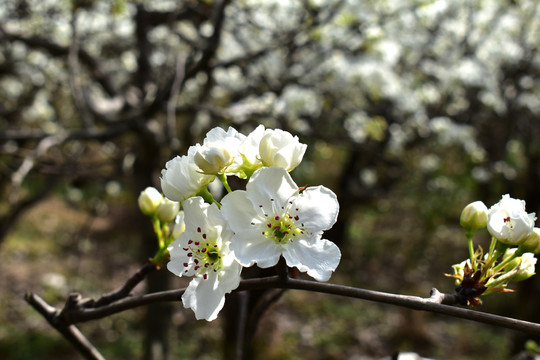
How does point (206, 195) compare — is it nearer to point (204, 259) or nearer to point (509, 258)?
point (204, 259)

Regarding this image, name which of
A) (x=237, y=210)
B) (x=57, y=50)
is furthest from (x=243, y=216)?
(x=57, y=50)

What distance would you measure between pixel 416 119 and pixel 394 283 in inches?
117

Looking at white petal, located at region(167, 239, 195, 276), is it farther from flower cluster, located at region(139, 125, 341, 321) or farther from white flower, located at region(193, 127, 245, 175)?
white flower, located at region(193, 127, 245, 175)

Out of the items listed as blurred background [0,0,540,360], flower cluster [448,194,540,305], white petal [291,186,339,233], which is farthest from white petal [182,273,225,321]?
blurred background [0,0,540,360]

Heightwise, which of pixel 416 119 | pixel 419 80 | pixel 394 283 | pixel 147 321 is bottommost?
pixel 394 283

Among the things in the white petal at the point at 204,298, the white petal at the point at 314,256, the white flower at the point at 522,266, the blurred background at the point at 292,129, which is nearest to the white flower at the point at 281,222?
the white petal at the point at 314,256

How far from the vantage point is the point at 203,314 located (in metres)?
0.87

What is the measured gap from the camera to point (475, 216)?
97cm

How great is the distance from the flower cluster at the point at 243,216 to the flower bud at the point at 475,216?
273 millimetres

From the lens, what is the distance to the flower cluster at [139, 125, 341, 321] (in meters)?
0.85

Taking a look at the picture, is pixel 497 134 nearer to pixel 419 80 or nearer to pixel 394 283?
pixel 419 80

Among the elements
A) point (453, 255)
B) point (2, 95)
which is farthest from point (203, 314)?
point (453, 255)

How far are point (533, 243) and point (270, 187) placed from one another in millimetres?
494

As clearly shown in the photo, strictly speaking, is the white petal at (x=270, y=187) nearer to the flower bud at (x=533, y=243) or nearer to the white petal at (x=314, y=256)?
the white petal at (x=314, y=256)
